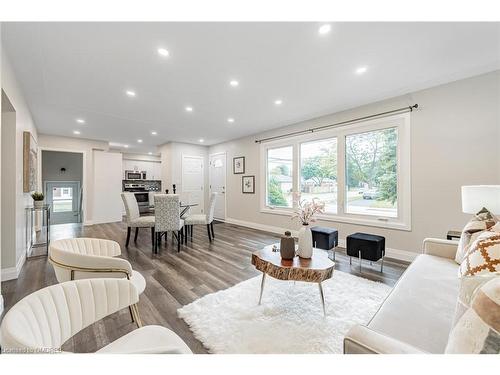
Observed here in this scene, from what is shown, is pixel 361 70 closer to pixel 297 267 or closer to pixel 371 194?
pixel 371 194

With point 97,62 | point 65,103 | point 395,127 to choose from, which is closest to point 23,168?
point 65,103

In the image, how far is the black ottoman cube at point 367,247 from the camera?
280cm

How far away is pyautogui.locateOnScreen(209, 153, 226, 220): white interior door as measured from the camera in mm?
6871

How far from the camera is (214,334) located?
162cm

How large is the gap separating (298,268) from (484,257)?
112 cm

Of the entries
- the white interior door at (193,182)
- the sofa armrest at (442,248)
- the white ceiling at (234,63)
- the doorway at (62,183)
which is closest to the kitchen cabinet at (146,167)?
the doorway at (62,183)

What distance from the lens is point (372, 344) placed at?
759 millimetres

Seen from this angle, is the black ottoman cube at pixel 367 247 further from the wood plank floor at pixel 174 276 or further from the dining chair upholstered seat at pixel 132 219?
the dining chair upholstered seat at pixel 132 219

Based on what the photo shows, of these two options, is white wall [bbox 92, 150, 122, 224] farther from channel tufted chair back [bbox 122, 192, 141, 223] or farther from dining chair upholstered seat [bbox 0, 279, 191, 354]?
dining chair upholstered seat [bbox 0, 279, 191, 354]

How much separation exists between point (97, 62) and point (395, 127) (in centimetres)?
419

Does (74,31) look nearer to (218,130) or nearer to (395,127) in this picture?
(218,130)

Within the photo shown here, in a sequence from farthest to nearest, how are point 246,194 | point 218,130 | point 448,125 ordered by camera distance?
point 246,194
point 218,130
point 448,125

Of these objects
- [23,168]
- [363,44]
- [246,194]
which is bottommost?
[246,194]

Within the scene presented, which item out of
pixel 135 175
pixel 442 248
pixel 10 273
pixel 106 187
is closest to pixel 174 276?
pixel 10 273
